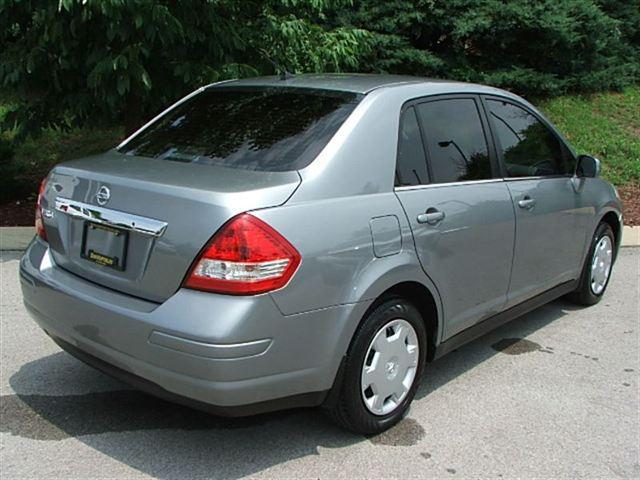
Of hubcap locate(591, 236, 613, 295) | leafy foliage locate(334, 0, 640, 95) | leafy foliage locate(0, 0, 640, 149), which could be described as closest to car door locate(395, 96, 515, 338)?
leafy foliage locate(0, 0, 640, 149)

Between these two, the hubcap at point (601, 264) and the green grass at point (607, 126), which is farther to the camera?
the green grass at point (607, 126)

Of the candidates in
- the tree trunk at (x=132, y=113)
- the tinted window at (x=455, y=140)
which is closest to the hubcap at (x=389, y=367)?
the tinted window at (x=455, y=140)

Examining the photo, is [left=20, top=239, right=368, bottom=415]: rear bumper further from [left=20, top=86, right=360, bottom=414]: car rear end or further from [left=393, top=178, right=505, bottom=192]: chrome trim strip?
[left=393, top=178, right=505, bottom=192]: chrome trim strip

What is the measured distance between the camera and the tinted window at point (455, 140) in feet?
11.5

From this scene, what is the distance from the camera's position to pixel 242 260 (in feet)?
8.44

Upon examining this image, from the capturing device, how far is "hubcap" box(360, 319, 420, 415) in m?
3.12

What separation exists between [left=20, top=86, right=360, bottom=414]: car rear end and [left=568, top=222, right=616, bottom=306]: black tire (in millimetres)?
2643

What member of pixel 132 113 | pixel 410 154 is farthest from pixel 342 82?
pixel 132 113

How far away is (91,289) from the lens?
2.93 m

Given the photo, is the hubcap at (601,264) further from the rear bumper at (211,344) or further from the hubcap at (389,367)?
the rear bumper at (211,344)

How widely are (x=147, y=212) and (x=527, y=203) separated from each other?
2.32 meters

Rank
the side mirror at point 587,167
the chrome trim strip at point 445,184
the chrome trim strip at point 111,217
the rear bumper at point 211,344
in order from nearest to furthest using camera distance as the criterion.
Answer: the rear bumper at point 211,344
the chrome trim strip at point 111,217
the chrome trim strip at point 445,184
the side mirror at point 587,167

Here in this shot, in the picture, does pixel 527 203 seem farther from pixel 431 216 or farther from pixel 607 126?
pixel 607 126

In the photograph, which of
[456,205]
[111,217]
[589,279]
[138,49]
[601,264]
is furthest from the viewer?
[138,49]
